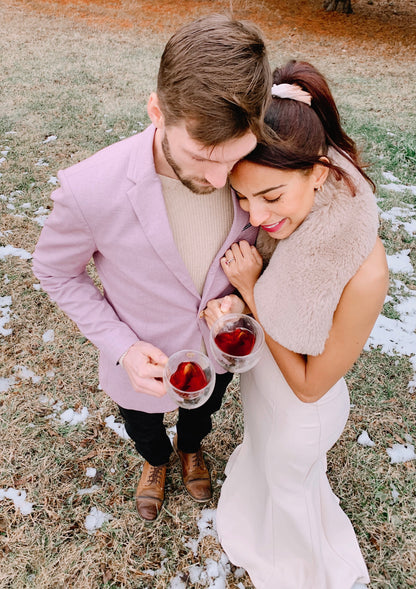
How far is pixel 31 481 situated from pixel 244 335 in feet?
6.77

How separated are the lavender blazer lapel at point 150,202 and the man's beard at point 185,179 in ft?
0.34

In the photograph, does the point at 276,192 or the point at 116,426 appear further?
the point at 116,426

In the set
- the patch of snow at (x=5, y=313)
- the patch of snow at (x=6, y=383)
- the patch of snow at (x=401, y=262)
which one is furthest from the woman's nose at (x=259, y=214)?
the patch of snow at (x=401, y=262)

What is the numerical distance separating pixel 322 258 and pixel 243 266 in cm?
35

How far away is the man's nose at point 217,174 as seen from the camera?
1463mm

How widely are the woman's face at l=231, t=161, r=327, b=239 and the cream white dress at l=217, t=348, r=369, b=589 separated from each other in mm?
725

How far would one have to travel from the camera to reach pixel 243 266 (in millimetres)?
1804

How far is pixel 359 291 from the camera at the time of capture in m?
1.58

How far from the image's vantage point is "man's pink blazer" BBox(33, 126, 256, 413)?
1.60 meters

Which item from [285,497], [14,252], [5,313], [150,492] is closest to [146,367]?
[285,497]

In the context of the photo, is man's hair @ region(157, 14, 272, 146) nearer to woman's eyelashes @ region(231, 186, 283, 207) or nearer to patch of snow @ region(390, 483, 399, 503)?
woman's eyelashes @ region(231, 186, 283, 207)

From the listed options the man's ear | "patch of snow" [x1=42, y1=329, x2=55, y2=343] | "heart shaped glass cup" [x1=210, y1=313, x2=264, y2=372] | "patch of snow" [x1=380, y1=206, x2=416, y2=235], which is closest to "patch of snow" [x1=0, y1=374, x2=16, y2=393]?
"patch of snow" [x1=42, y1=329, x2=55, y2=343]

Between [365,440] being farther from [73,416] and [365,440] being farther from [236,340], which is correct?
[73,416]

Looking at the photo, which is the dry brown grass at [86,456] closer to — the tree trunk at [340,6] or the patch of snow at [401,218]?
the patch of snow at [401,218]
